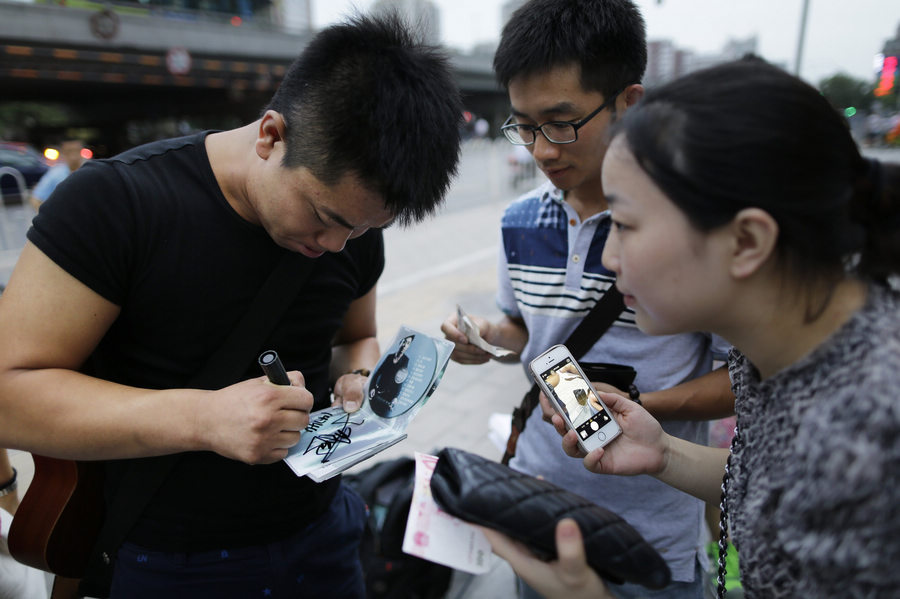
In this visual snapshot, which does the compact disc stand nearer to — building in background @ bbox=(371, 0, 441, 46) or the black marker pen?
the black marker pen

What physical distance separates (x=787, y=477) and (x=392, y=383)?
99 cm

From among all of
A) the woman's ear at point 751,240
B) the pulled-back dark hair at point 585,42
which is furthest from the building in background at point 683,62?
the woman's ear at point 751,240

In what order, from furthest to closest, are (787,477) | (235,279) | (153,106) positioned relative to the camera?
(153,106) < (235,279) < (787,477)

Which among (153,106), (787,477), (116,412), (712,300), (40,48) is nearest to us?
(787,477)

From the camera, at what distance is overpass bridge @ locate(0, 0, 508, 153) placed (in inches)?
672

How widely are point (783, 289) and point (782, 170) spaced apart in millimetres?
196

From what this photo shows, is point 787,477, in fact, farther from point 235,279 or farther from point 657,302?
point 235,279

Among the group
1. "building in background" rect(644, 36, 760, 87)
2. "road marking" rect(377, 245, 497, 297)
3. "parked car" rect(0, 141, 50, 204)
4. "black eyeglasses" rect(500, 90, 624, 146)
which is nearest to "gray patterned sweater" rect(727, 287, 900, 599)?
"building in background" rect(644, 36, 760, 87)

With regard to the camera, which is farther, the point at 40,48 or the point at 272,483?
the point at 40,48

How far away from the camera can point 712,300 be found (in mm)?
904

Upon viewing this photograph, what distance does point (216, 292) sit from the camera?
1315 millimetres

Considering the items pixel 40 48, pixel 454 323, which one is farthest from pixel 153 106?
pixel 454 323

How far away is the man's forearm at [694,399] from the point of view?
1441 mm

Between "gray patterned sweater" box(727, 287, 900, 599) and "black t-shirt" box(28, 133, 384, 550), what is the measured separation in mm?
1115
